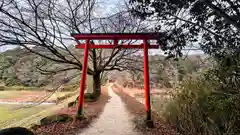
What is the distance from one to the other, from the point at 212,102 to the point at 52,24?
583 centimetres

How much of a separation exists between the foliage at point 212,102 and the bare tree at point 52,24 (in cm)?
250

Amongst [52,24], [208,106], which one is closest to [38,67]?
[52,24]

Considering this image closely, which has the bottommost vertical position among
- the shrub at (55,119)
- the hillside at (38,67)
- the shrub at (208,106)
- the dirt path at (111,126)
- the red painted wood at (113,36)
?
the dirt path at (111,126)

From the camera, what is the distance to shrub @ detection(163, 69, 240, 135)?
11.3 ft

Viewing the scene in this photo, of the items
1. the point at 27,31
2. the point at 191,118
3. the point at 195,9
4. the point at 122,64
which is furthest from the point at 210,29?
the point at 122,64

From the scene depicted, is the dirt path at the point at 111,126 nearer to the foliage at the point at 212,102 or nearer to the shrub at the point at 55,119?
the shrub at the point at 55,119

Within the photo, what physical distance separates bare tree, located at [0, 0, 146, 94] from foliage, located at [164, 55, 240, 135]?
250 cm

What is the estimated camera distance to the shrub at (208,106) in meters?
3.46

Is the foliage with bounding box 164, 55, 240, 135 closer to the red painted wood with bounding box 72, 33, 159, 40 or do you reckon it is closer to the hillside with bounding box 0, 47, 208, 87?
the red painted wood with bounding box 72, 33, 159, 40

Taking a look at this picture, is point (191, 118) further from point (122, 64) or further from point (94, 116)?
point (122, 64)

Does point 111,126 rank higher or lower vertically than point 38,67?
lower

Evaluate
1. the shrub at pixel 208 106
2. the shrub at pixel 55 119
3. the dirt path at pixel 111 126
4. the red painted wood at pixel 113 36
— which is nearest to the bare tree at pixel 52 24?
the red painted wood at pixel 113 36

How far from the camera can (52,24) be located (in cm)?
763

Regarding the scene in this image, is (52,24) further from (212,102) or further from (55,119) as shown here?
(212,102)
